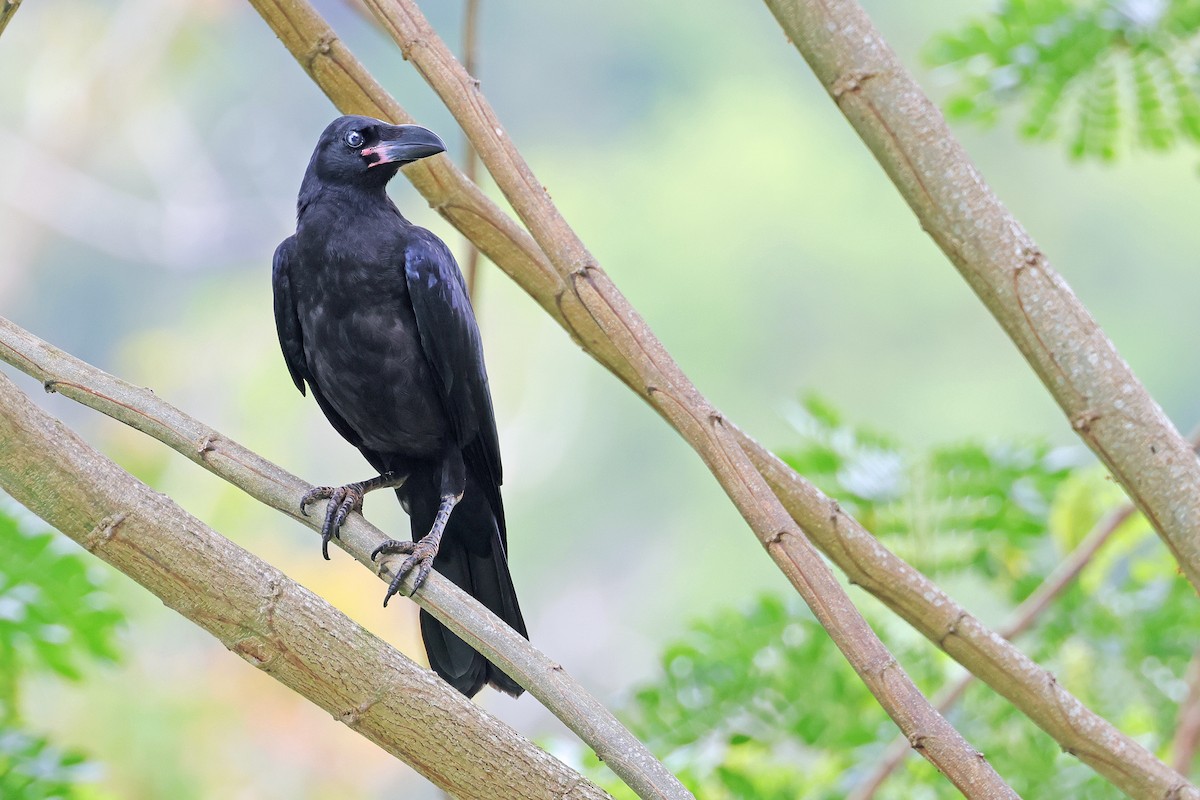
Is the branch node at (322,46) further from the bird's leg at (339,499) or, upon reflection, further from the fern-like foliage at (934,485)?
the fern-like foliage at (934,485)

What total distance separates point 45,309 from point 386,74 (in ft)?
15.1

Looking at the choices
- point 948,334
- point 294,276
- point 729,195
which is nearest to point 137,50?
point 729,195

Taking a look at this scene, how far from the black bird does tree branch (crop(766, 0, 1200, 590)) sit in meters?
1.05

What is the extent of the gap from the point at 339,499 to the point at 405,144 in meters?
0.83

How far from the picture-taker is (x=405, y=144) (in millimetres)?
2717

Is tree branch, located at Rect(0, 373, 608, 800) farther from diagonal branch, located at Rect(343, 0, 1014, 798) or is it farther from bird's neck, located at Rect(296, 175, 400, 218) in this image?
bird's neck, located at Rect(296, 175, 400, 218)

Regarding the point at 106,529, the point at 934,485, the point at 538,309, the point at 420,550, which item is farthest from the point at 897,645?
the point at 538,309

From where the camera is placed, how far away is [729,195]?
47.4ft

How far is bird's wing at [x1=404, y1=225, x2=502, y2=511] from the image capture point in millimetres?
2895

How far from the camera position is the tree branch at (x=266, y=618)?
181 centimetres

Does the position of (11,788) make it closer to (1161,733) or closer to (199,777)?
(1161,733)

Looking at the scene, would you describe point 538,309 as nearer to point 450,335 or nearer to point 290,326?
point 290,326

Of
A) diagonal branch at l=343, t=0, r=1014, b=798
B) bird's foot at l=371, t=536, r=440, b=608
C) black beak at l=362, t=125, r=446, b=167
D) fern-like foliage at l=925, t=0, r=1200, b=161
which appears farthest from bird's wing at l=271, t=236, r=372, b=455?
fern-like foliage at l=925, t=0, r=1200, b=161

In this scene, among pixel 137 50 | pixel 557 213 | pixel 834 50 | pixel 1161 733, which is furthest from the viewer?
pixel 137 50
